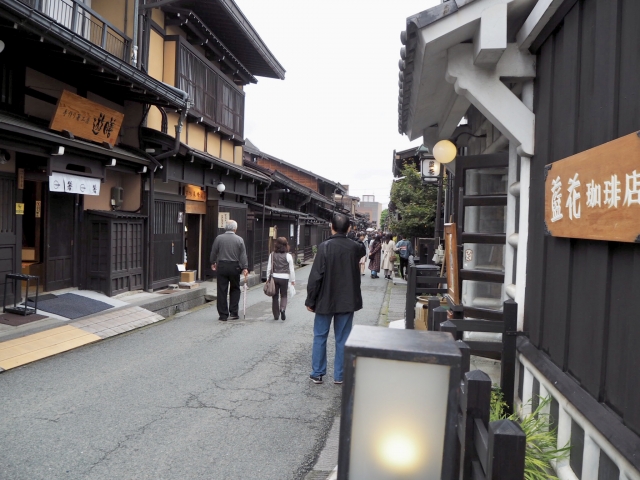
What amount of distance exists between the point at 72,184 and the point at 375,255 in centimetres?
1545

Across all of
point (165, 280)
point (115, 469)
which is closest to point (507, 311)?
point (115, 469)

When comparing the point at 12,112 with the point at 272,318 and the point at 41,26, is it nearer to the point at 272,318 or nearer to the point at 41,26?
the point at 41,26

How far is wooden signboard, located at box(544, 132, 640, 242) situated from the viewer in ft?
7.23

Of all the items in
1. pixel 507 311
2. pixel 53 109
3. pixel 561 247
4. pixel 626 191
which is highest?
pixel 53 109

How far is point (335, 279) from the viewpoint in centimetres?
634

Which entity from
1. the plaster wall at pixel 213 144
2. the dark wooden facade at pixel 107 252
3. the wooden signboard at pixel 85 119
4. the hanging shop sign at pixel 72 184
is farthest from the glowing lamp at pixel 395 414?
the plaster wall at pixel 213 144

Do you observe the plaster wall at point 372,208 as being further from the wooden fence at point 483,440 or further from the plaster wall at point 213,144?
the wooden fence at point 483,440

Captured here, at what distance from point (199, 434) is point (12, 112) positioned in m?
7.80

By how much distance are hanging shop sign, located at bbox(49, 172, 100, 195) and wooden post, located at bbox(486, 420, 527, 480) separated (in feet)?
31.6

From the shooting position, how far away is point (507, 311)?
4.04m

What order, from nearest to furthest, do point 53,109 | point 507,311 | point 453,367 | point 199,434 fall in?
point 453,367 → point 507,311 → point 199,434 → point 53,109

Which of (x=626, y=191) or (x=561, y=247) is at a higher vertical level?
(x=626, y=191)

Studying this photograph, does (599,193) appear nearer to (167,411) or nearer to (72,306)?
(167,411)

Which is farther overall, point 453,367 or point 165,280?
point 165,280
